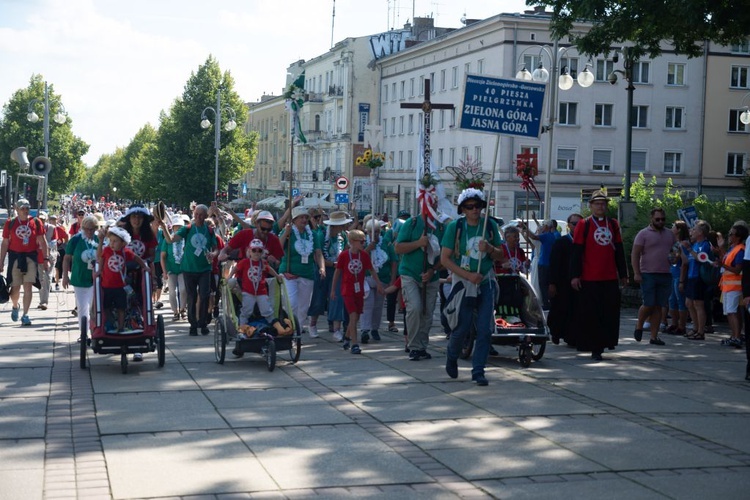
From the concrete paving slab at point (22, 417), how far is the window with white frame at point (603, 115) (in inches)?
2233

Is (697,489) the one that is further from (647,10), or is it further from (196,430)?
(647,10)

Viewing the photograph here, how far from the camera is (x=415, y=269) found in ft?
41.3

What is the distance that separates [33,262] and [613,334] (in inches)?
356

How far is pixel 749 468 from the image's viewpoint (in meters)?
7.31

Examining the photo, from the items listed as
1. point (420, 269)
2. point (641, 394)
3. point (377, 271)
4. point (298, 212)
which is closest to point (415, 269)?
point (420, 269)

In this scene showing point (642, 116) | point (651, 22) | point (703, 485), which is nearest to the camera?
point (703, 485)

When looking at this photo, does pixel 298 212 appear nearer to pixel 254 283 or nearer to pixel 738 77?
pixel 254 283

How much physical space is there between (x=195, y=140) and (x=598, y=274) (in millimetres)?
71618

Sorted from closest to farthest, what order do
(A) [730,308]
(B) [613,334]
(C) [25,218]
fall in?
(B) [613,334] < (A) [730,308] < (C) [25,218]

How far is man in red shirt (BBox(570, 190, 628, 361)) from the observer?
511 inches

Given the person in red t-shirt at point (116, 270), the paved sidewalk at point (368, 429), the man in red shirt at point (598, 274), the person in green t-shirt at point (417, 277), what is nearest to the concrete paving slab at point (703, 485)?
the paved sidewalk at point (368, 429)

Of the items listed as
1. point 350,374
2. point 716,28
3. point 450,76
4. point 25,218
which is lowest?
point 350,374

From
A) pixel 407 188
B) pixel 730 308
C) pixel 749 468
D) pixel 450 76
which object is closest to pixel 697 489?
pixel 749 468

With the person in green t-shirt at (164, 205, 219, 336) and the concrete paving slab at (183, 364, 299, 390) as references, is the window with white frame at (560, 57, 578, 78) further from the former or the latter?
the concrete paving slab at (183, 364, 299, 390)
